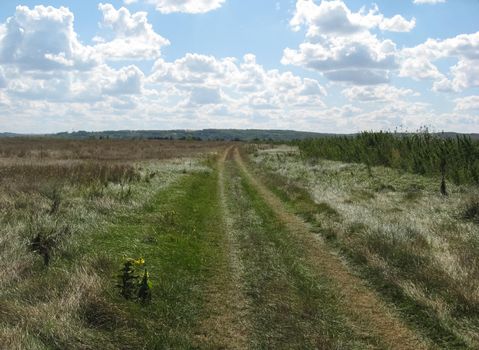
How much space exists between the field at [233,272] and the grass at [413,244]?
0.04m

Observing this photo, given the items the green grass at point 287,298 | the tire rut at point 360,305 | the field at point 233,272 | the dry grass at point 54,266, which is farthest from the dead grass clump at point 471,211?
the dry grass at point 54,266

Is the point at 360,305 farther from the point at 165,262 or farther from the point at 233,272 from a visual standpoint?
the point at 165,262

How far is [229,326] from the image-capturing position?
664cm

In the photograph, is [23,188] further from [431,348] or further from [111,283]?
[431,348]

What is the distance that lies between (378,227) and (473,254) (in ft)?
9.08

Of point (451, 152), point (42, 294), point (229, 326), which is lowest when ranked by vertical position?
point (229, 326)

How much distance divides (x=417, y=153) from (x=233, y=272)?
20779 mm

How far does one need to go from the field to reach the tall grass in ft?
16.5

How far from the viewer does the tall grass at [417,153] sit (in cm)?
2195

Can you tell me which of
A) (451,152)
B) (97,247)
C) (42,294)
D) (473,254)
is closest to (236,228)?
(97,247)

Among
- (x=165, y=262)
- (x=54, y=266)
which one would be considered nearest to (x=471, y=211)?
(x=165, y=262)

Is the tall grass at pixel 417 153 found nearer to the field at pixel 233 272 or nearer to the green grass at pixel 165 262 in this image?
the field at pixel 233 272

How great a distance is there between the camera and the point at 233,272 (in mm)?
9172

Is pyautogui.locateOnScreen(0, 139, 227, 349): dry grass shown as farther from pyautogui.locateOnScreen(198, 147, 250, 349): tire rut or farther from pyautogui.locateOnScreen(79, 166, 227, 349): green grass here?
pyautogui.locateOnScreen(198, 147, 250, 349): tire rut
